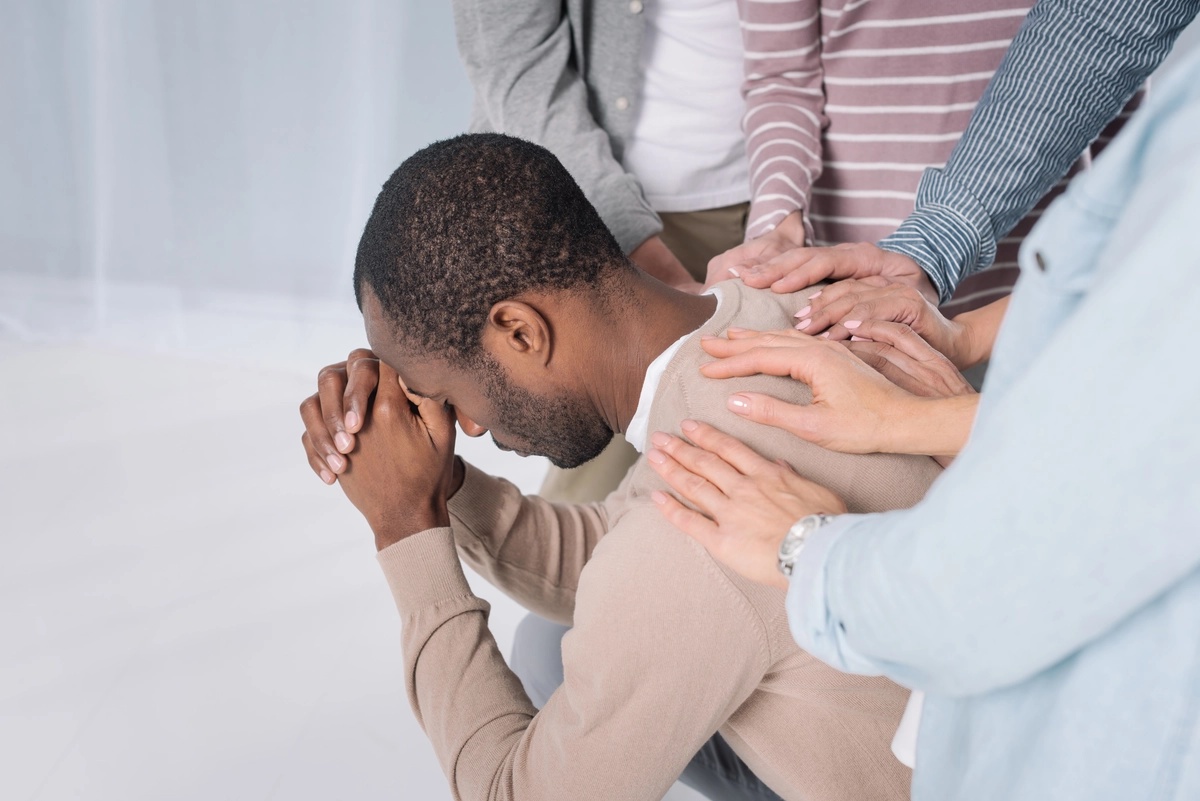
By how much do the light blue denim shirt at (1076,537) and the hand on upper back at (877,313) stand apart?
481 mm

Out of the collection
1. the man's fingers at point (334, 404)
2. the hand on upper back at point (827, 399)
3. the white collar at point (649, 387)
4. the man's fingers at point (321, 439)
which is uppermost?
the hand on upper back at point (827, 399)

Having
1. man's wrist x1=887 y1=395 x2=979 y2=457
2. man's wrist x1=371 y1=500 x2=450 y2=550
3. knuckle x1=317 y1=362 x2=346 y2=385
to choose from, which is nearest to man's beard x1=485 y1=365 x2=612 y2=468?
man's wrist x1=371 y1=500 x2=450 y2=550

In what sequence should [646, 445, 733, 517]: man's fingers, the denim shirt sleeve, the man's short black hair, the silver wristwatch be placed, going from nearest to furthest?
the denim shirt sleeve
the silver wristwatch
[646, 445, 733, 517]: man's fingers
the man's short black hair

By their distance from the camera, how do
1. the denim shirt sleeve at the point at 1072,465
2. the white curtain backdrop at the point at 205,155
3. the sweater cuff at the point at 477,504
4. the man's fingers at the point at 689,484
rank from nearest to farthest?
1. the denim shirt sleeve at the point at 1072,465
2. the man's fingers at the point at 689,484
3. the sweater cuff at the point at 477,504
4. the white curtain backdrop at the point at 205,155

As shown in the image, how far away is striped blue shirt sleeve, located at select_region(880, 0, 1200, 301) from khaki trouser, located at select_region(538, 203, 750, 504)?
0.36 meters

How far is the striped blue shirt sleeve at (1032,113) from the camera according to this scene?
1.28m

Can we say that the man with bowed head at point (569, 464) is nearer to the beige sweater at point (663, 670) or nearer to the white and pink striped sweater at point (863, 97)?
the beige sweater at point (663, 670)

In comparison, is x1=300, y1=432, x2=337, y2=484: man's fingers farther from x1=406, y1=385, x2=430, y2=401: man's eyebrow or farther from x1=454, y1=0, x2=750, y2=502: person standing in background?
x1=454, y1=0, x2=750, y2=502: person standing in background

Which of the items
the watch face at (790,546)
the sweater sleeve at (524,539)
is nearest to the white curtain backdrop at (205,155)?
the sweater sleeve at (524,539)

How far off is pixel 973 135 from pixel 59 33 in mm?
2825

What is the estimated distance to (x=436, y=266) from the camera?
3.22ft

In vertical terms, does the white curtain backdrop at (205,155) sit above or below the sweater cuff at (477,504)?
below

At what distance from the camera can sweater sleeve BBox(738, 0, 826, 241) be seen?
1.43 meters

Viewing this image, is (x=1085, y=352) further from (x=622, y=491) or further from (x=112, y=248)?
(x=112, y=248)
